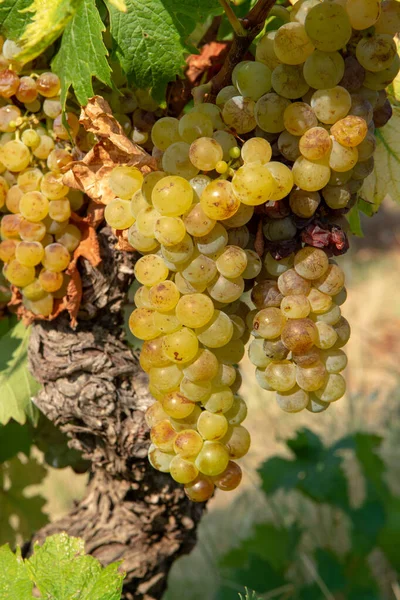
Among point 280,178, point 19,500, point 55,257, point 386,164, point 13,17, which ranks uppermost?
point 13,17

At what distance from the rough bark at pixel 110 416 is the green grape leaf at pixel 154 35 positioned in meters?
0.34

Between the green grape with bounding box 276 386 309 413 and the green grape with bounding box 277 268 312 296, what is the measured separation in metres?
0.13

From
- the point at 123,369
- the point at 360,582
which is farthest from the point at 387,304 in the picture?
the point at 123,369

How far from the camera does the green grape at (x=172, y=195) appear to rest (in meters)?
0.77

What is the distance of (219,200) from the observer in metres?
0.76

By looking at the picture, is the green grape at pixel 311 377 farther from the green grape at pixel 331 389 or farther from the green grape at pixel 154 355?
the green grape at pixel 154 355

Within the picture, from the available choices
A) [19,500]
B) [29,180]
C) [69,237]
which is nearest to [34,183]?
[29,180]

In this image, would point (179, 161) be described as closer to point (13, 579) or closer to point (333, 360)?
point (333, 360)

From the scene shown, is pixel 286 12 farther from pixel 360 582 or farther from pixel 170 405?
pixel 360 582

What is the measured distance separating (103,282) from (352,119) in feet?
1.96

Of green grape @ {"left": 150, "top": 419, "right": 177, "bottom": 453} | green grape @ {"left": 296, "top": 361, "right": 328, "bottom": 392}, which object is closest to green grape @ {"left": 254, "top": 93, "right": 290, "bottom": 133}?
green grape @ {"left": 296, "top": 361, "right": 328, "bottom": 392}

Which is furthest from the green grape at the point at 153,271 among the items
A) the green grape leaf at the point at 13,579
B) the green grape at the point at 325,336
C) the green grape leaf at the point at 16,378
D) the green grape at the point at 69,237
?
the green grape leaf at the point at 16,378

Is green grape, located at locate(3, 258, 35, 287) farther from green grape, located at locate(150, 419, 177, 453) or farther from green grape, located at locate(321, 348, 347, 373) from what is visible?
green grape, located at locate(321, 348, 347, 373)

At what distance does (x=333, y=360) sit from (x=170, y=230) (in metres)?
0.29
